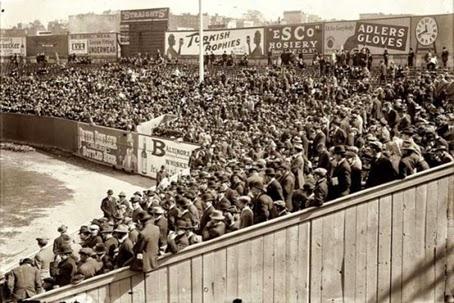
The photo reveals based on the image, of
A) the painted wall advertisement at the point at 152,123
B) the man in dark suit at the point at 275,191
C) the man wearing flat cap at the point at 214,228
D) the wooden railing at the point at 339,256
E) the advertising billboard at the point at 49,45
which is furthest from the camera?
the advertising billboard at the point at 49,45

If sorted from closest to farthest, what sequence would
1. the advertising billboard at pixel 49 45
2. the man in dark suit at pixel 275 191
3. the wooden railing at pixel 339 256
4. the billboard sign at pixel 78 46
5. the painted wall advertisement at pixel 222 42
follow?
the wooden railing at pixel 339 256 → the man in dark suit at pixel 275 191 → the painted wall advertisement at pixel 222 42 → the billboard sign at pixel 78 46 → the advertising billboard at pixel 49 45

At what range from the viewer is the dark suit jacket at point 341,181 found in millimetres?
10430

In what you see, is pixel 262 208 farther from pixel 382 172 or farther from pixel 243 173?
pixel 243 173

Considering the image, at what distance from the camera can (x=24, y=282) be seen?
36.8ft

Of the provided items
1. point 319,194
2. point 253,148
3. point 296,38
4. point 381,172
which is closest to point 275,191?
point 319,194

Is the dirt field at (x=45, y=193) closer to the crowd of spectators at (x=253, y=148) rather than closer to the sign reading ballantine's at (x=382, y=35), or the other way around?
the crowd of spectators at (x=253, y=148)

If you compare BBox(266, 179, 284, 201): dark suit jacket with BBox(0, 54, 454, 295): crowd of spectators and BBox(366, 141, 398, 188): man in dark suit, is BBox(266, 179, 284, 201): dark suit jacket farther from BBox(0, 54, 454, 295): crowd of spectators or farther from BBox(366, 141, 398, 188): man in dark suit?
BBox(366, 141, 398, 188): man in dark suit

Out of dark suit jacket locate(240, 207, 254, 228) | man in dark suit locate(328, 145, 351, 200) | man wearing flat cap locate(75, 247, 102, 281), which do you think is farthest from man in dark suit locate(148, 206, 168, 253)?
man in dark suit locate(328, 145, 351, 200)

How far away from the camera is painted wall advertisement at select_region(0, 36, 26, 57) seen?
5997 cm

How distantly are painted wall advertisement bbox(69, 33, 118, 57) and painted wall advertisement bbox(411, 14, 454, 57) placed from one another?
93.9 ft

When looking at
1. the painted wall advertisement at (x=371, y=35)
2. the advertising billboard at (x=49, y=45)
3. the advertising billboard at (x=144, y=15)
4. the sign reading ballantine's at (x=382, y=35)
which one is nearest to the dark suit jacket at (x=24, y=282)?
the painted wall advertisement at (x=371, y=35)

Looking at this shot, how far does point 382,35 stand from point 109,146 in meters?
14.6

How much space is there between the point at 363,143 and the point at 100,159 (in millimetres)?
21442

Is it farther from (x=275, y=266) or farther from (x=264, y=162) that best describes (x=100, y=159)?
(x=275, y=266)
